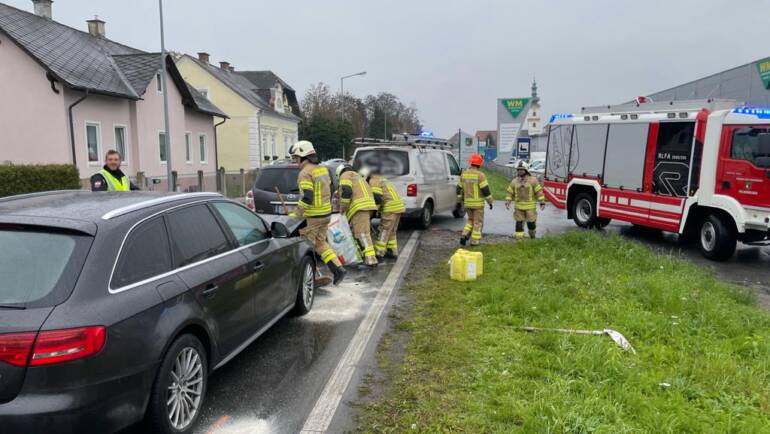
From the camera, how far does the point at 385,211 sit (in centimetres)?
891

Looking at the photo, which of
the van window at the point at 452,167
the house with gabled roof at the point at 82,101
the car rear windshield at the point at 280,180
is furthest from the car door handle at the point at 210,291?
the house with gabled roof at the point at 82,101

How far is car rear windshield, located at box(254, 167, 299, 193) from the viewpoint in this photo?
9875 millimetres

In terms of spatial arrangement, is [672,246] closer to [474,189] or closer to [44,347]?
[474,189]

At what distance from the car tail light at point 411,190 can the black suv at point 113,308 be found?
24.7 ft

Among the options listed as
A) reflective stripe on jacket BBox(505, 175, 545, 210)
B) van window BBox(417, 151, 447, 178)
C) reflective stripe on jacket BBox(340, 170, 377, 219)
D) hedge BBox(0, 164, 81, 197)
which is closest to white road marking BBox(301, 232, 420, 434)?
reflective stripe on jacket BBox(340, 170, 377, 219)

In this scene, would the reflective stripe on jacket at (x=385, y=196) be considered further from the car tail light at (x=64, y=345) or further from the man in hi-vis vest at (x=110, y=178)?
the car tail light at (x=64, y=345)

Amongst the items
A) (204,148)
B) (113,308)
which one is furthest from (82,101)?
(113,308)

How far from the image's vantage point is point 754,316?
5637mm

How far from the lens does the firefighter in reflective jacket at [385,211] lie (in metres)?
8.90

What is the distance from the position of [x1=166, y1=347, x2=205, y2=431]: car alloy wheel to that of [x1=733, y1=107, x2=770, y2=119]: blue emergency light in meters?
9.27

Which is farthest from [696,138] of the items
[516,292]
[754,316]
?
[516,292]

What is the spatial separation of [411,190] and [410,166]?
1.68 feet

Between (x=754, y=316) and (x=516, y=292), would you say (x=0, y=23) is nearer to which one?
(x=516, y=292)

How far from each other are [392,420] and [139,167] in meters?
21.6
